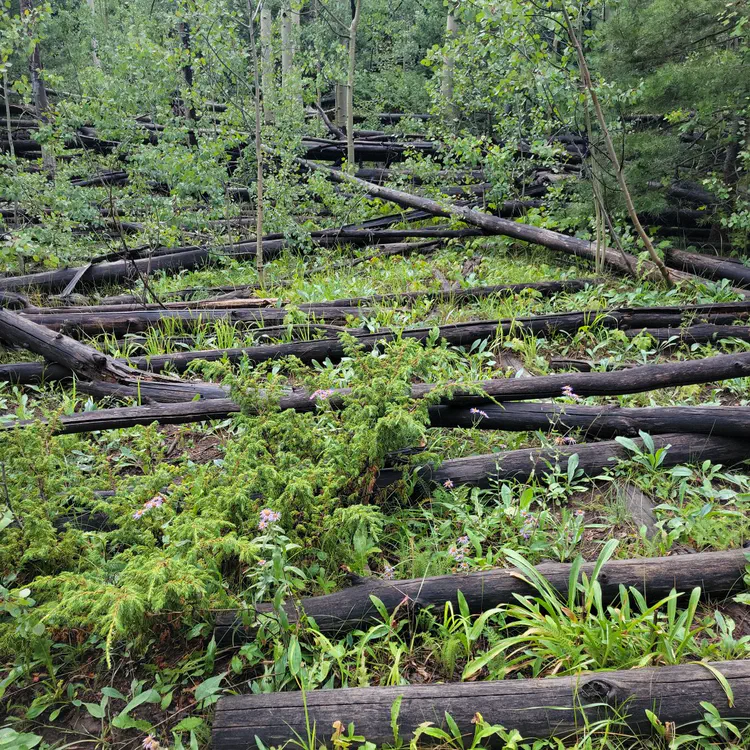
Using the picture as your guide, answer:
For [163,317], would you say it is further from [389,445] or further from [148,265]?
[389,445]

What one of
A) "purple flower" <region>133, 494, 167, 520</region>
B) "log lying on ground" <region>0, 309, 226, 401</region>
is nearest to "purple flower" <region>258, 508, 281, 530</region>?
"purple flower" <region>133, 494, 167, 520</region>

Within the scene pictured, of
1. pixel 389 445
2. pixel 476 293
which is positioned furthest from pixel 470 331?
pixel 389 445

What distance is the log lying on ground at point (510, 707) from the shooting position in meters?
2.00

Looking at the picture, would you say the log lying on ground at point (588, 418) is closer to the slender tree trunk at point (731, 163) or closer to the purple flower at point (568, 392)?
the purple flower at point (568, 392)

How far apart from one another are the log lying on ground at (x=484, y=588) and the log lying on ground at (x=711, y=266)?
189 inches

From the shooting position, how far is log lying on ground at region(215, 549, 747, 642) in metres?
2.50

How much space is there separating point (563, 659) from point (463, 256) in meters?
6.34

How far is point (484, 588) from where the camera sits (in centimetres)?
256

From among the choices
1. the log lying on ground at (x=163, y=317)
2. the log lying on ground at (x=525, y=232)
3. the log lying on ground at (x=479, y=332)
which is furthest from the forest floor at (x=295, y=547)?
the log lying on ground at (x=525, y=232)

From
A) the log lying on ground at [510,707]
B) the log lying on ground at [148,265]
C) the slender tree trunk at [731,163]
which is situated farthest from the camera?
the slender tree trunk at [731,163]

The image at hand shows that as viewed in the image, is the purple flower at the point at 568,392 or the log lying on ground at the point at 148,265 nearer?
the purple flower at the point at 568,392

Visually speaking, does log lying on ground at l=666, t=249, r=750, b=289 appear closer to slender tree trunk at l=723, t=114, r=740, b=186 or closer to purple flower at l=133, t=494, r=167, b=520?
slender tree trunk at l=723, t=114, r=740, b=186

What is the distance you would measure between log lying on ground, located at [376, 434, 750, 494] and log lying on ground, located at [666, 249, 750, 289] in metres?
3.67

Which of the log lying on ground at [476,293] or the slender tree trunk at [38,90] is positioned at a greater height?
the slender tree trunk at [38,90]
